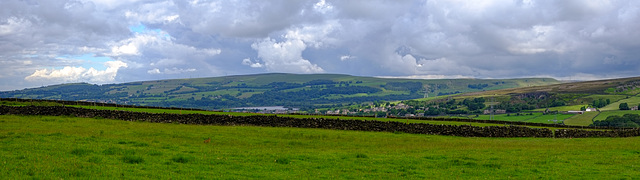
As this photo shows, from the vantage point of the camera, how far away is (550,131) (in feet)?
161

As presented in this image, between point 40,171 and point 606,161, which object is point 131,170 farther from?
point 606,161

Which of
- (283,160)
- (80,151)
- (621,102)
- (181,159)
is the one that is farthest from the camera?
(621,102)

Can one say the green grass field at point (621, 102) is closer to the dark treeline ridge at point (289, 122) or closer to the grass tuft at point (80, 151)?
the dark treeline ridge at point (289, 122)

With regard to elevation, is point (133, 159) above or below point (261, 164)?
above

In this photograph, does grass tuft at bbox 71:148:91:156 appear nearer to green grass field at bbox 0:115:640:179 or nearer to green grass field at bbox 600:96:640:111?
green grass field at bbox 0:115:640:179

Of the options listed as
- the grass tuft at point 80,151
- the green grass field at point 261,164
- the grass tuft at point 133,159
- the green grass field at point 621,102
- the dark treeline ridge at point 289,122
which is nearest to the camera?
the green grass field at point 261,164

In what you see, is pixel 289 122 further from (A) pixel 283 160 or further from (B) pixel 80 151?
(B) pixel 80 151

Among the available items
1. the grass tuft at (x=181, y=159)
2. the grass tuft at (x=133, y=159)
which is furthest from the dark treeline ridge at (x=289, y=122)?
the grass tuft at (x=133, y=159)

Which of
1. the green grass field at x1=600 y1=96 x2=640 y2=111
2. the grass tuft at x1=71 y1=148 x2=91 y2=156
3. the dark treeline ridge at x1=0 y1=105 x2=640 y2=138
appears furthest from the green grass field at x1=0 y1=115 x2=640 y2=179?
the green grass field at x1=600 y1=96 x2=640 y2=111

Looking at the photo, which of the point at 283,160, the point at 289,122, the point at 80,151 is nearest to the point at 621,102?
the point at 289,122

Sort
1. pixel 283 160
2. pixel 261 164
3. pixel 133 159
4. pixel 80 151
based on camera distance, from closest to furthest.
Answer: pixel 133 159
pixel 261 164
pixel 80 151
pixel 283 160

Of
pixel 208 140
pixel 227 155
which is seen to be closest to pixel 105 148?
pixel 227 155

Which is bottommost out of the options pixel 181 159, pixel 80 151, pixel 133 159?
pixel 181 159

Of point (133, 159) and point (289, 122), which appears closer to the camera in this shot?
point (133, 159)
